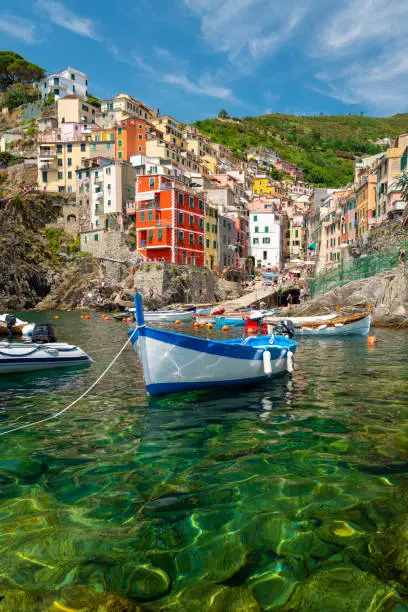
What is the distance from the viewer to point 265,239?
84.1m

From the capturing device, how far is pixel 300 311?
3828 cm

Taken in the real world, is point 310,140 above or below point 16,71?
above

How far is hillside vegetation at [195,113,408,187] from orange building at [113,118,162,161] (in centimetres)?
5981

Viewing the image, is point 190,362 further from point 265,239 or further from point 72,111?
point 72,111

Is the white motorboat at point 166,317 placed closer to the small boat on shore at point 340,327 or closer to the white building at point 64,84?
the small boat on shore at point 340,327

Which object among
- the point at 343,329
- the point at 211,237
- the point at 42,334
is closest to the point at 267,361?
the point at 42,334

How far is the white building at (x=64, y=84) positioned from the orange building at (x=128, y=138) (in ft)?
121

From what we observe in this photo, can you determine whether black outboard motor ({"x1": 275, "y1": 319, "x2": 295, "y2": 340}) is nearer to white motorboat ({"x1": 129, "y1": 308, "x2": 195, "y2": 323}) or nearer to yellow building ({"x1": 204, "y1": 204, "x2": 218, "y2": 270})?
white motorboat ({"x1": 129, "y1": 308, "x2": 195, "y2": 323})

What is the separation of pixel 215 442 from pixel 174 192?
52297mm

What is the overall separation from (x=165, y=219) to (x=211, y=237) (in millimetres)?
10881

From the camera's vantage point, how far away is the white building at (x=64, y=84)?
3994 inches

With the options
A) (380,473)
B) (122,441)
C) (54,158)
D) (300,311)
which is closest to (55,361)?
(122,441)

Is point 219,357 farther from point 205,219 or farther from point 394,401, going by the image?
point 205,219

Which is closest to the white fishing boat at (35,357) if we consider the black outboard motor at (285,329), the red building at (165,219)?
the black outboard motor at (285,329)
